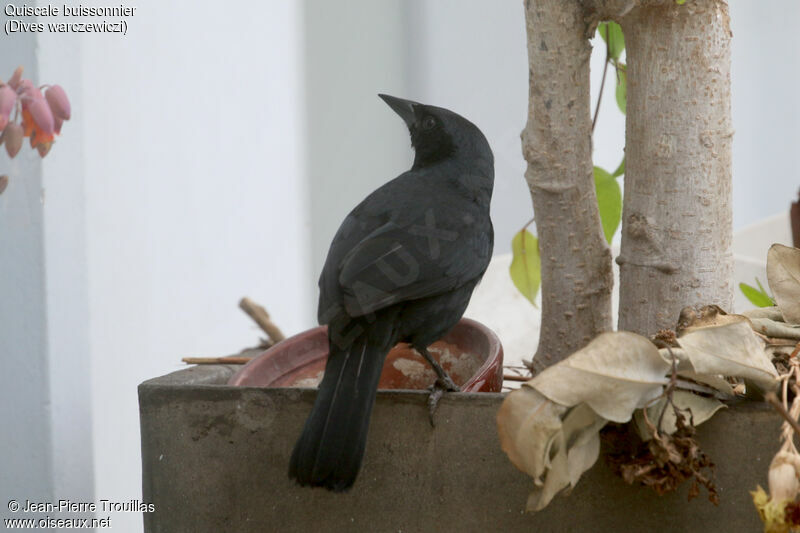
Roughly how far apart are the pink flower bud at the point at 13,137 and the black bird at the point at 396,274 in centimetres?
58

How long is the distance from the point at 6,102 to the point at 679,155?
1100 mm

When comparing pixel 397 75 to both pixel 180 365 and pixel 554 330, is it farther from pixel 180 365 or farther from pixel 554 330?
pixel 180 365

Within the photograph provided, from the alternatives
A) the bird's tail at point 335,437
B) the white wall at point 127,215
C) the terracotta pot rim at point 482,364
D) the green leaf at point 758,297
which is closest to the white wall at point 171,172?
the white wall at point 127,215

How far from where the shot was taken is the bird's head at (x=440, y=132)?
141 centimetres

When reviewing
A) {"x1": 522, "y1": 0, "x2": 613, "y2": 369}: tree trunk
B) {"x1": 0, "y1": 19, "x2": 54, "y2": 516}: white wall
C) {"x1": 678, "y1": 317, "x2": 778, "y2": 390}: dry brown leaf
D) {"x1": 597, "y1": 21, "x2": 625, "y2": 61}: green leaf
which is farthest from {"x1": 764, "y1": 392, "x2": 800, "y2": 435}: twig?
{"x1": 0, "y1": 19, "x2": 54, "y2": 516}: white wall

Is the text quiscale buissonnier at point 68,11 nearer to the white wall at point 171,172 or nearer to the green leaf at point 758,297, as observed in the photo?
the white wall at point 171,172

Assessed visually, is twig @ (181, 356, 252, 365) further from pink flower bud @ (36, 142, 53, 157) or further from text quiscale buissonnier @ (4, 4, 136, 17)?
text quiscale buissonnier @ (4, 4, 136, 17)

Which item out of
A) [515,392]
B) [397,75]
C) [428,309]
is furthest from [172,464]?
[397,75]

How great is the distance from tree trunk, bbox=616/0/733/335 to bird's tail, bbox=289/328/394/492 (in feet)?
1.76

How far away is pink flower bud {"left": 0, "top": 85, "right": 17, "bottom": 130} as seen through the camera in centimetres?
134

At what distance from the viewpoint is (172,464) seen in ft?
3.68

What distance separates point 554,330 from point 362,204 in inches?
16.3

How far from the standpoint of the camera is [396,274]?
3.71 ft

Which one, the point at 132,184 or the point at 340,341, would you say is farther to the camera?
the point at 132,184
